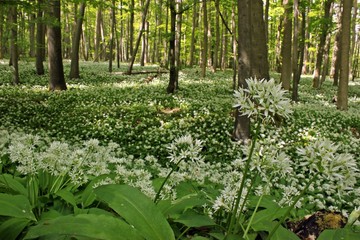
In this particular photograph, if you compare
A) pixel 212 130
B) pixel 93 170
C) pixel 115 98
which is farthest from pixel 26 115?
pixel 93 170

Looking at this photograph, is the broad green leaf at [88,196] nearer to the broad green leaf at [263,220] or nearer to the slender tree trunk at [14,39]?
the broad green leaf at [263,220]

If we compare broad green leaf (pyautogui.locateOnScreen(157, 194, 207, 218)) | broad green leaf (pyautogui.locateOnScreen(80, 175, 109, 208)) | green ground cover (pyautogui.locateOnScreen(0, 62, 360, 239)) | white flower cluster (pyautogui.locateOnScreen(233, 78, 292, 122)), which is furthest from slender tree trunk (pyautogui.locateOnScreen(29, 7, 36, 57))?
white flower cluster (pyautogui.locateOnScreen(233, 78, 292, 122))

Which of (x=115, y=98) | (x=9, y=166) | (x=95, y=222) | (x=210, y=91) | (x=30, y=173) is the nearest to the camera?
(x=95, y=222)

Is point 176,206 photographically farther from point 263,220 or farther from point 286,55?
point 286,55

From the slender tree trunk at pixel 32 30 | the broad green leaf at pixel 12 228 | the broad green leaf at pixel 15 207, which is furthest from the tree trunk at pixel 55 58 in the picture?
the broad green leaf at pixel 12 228

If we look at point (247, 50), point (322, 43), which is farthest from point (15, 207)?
point (322, 43)

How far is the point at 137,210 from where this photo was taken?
79.9 inches

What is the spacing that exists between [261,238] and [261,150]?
3.65 feet

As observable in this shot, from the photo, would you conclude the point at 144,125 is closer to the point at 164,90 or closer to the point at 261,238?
the point at 164,90

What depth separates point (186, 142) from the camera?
214cm

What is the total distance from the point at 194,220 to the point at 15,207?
1.19 m

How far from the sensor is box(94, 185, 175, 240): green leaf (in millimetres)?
1921

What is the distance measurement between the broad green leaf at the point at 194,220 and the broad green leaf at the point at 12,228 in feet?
3.33

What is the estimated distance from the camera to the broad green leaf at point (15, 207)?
200cm
